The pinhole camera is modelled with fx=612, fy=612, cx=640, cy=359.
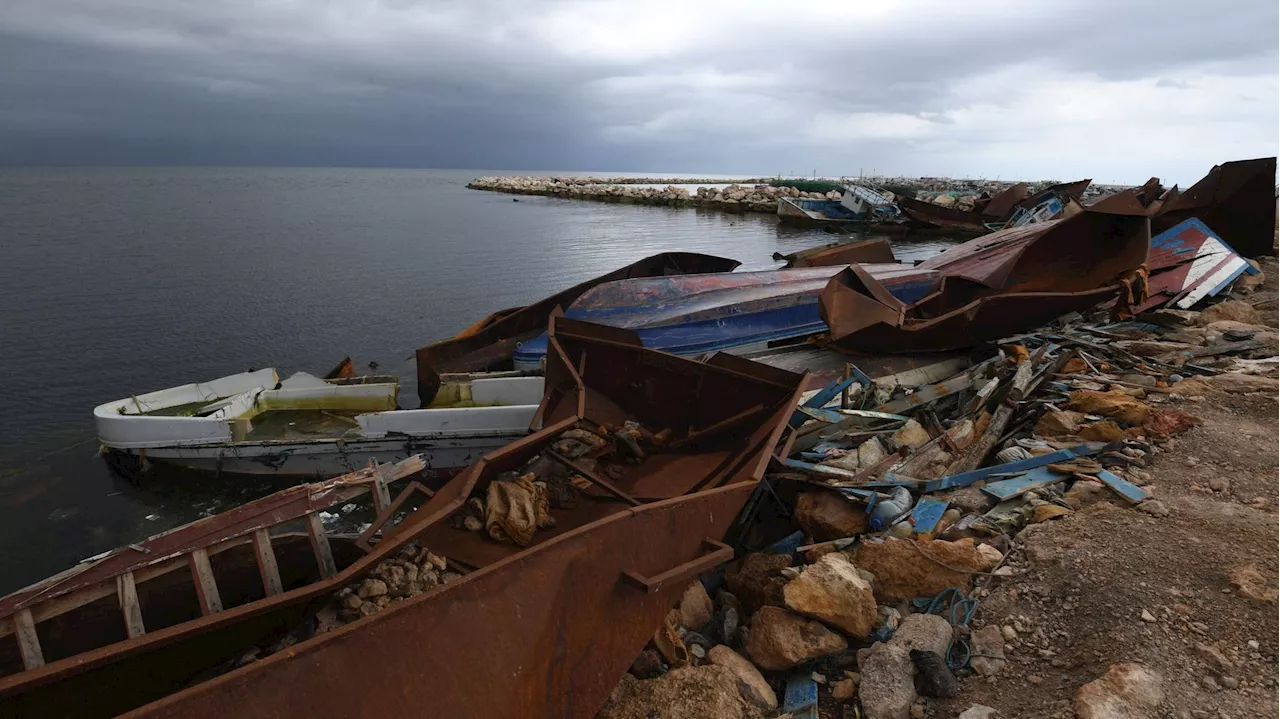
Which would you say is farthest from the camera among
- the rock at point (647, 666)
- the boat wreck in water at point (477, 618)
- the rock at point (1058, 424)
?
the rock at point (1058, 424)

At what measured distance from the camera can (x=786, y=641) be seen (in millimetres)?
3619

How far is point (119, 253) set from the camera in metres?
26.9

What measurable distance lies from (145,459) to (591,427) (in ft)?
23.2

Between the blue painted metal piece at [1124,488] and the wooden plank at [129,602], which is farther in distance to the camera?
the blue painted metal piece at [1124,488]

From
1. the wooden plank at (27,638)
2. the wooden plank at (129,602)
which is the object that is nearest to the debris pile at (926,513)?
the wooden plank at (129,602)

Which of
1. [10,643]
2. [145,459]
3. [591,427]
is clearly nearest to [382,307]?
[145,459]

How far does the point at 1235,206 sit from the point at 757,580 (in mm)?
16412

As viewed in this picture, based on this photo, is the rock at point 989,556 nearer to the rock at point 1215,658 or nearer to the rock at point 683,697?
the rock at point 1215,658

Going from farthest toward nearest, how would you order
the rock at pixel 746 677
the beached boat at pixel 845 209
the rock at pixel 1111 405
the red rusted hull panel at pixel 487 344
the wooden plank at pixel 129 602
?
the beached boat at pixel 845 209, the red rusted hull panel at pixel 487 344, the rock at pixel 1111 405, the rock at pixel 746 677, the wooden plank at pixel 129 602

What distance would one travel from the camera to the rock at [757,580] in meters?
4.20

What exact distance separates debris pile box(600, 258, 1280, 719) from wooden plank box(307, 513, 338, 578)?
192 cm

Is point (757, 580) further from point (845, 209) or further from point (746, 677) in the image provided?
point (845, 209)

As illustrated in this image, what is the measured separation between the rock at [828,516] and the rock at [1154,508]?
1.81 m

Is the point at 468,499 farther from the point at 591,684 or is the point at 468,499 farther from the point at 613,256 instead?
the point at 613,256
